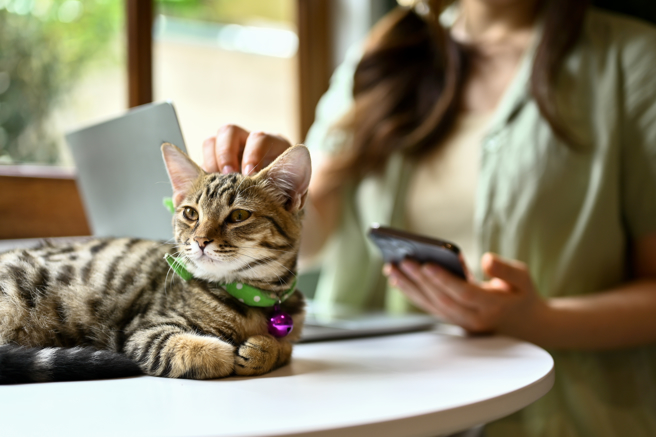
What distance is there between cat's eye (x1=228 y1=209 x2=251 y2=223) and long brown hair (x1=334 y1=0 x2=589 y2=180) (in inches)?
30.4

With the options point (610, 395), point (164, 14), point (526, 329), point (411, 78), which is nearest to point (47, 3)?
point (164, 14)

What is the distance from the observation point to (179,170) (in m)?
0.67

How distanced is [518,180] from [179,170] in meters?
0.83

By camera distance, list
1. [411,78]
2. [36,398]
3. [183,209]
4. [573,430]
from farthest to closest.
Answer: [411,78] < [573,430] < [183,209] < [36,398]

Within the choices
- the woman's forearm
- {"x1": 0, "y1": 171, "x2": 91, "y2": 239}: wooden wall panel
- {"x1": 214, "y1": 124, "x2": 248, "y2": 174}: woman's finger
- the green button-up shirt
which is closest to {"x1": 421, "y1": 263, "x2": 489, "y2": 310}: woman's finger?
the woman's forearm

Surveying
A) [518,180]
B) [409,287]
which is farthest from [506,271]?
[518,180]

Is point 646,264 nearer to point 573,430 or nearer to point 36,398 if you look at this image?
point 573,430

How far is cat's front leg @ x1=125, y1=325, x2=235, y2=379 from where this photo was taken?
23.0 inches

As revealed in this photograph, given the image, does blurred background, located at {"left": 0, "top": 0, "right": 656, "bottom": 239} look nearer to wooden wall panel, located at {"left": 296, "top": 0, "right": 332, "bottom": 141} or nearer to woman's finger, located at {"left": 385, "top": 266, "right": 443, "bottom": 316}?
wooden wall panel, located at {"left": 296, "top": 0, "right": 332, "bottom": 141}

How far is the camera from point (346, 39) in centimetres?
210

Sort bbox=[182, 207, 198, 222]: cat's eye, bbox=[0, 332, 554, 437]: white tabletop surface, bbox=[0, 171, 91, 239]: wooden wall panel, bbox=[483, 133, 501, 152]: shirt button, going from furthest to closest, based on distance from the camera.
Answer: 1. bbox=[0, 171, 91, 239]: wooden wall panel
2. bbox=[483, 133, 501, 152]: shirt button
3. bbox=[182, 207, 198, 222]: cat's eye
4. bbox=[0, 332, 554, 437]: white tabletop surface

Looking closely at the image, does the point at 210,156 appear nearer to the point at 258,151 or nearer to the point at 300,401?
the point at 258,151

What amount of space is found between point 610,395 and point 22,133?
164 cm

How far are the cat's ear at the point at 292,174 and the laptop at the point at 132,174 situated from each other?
127 mm
